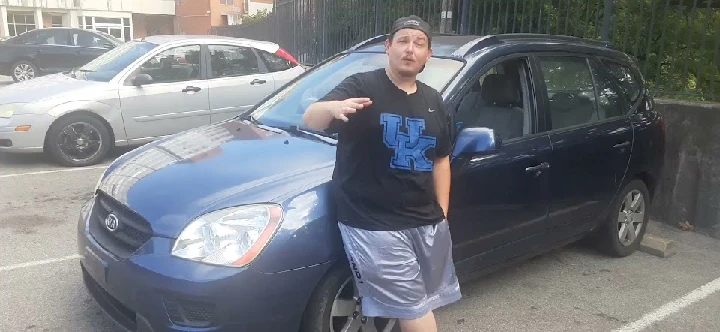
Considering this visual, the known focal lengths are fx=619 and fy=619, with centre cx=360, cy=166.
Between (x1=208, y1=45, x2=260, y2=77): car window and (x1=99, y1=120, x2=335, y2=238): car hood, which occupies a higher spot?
(x1=208, y1=45, x2=260, y2=77): car window

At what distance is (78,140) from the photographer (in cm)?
695

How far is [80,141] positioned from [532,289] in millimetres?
5273

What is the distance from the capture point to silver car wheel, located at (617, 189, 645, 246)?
4.61 metres

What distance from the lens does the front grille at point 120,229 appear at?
8.82 ft

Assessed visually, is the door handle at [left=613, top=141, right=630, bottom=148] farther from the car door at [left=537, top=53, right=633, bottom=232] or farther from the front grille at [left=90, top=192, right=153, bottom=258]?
the front grille at [left=90, top=192, right=153, bottom=258]

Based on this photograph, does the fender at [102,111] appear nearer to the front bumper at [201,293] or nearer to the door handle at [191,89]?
the door handle at [191,89]

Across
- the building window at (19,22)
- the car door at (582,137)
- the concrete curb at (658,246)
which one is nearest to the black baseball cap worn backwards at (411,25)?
the car door at (582,137)

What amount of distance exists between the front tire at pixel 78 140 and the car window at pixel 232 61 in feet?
5.01

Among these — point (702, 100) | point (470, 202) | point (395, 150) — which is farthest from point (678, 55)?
point (395, 150)

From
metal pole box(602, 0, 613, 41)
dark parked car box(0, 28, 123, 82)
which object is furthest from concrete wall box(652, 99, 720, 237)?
dark parked car box(0, 28, 123, 82)

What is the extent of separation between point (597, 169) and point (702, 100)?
2.50 meters

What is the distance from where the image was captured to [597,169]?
410 cm

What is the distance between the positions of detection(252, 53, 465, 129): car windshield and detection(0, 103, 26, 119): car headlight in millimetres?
3951

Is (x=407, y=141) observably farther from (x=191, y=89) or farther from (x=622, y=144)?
(x=191, y=89)
